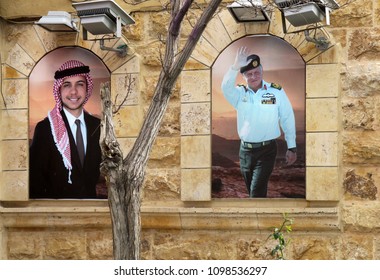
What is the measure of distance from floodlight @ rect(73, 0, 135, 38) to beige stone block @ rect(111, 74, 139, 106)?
2.66 feet

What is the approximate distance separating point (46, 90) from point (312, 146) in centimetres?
331

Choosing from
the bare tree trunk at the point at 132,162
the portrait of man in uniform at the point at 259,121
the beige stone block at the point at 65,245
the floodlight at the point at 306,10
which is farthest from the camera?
the beige stone block at the point at 65,245

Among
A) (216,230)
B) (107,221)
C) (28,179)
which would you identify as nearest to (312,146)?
(216,230)

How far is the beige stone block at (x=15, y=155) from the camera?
1279cm

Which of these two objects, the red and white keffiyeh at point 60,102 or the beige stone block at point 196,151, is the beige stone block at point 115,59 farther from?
the beige stone block at point 196,151

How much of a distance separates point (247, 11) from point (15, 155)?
3.31 meters

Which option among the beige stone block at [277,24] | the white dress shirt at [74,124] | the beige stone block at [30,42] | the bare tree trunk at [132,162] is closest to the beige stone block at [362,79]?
the beige stone block at [277,24]

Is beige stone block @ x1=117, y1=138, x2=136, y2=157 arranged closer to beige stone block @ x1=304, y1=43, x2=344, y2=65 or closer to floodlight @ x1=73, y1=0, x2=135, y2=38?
floodlight @ x1=73, y1=0, x2=135, y2=38

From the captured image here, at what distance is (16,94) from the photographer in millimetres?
12852

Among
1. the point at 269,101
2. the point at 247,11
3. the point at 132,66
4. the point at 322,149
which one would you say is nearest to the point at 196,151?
the point at 269,101

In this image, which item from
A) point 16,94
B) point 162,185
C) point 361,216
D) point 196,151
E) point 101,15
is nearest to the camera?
point 101,15

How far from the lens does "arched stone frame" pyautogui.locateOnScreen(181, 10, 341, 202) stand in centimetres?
1181

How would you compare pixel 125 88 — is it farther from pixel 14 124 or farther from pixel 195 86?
pixel 14 124

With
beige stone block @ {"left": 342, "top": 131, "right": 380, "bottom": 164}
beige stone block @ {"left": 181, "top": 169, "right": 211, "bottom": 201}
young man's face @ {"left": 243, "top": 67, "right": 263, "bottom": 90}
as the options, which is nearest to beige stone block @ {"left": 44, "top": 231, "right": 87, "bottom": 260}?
beige stone block @ {"left": 181, "top": 169, "right": 211, "bottom": 201}
